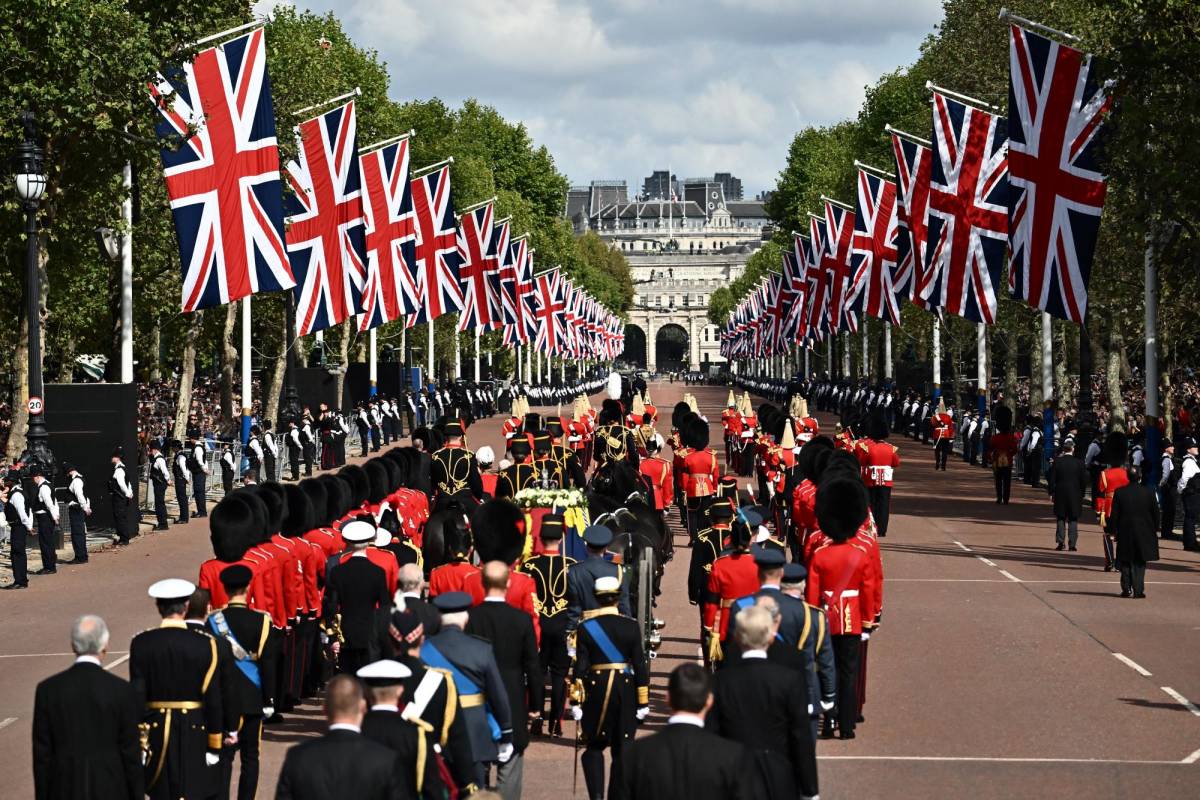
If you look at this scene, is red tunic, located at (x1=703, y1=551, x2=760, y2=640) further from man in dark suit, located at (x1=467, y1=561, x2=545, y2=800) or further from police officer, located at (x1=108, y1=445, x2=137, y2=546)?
police officer, located at (x1=108, y1=445, x2=137, y2=546)

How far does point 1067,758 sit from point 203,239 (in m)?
16.4

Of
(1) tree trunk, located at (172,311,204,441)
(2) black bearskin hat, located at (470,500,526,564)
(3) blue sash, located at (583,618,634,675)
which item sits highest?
(1) tree trunk, located at (172,311,204,441)

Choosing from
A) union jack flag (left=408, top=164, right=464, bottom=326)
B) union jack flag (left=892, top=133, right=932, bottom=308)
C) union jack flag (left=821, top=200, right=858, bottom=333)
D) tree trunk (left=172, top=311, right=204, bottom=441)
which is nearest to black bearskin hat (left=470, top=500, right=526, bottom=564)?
union jack flag (left=892, top=133, right=932, bottom=308)

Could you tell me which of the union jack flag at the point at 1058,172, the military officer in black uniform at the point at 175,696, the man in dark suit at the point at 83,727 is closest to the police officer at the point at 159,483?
the union jack flag at the point at 1058,172

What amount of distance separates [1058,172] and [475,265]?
27.0 m

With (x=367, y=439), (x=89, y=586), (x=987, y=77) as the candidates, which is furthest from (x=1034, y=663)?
(x=987, y=77)

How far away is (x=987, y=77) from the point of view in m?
48.3

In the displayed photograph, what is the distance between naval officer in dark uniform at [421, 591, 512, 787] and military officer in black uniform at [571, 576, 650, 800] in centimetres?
145

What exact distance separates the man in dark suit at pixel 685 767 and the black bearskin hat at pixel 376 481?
1140 cm

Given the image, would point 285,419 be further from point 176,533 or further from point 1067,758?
point 1067,758

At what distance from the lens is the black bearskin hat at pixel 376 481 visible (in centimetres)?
1814

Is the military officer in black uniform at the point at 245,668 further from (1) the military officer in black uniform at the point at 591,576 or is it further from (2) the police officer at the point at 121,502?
(2) the police officer at the point at 121,502

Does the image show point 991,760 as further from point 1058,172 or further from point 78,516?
point 78,516

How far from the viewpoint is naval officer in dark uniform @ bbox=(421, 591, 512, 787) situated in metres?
9.29
